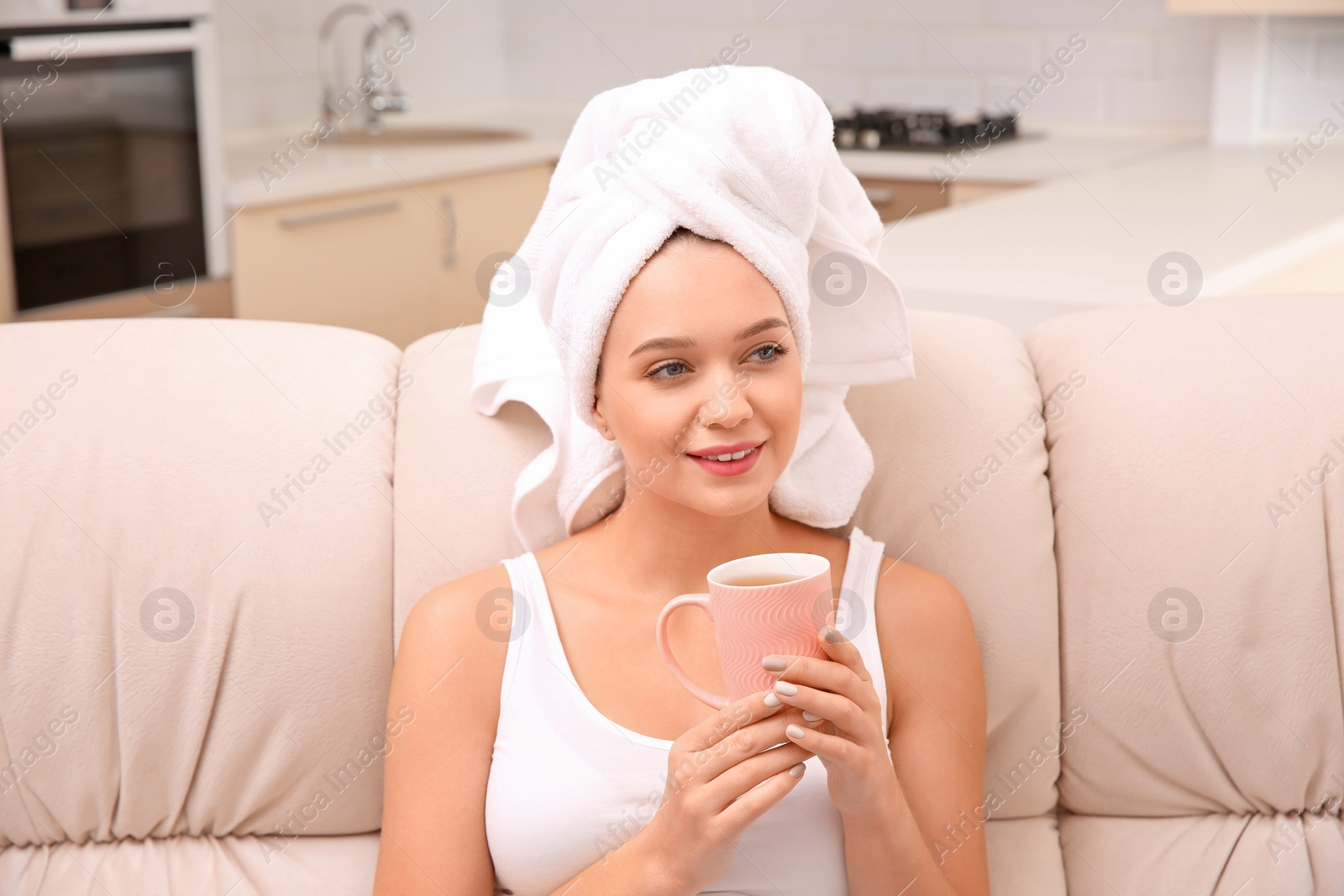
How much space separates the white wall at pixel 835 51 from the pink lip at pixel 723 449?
2.95 metres

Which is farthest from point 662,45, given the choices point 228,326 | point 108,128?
point 228,326

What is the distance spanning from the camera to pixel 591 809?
1.20m

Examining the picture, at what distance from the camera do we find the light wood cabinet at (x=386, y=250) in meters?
A: 3.13

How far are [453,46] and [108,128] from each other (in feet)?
6.25

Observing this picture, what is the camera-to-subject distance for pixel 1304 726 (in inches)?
52.8

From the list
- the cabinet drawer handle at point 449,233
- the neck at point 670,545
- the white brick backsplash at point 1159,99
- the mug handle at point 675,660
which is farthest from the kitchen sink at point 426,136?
the mug handle at point 675,660

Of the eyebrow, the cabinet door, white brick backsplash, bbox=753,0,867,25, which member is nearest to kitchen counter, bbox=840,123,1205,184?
white brick backsplash, bbox=753,0,867,25

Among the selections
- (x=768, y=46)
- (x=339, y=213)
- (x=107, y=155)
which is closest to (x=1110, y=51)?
(x=768, y=46)

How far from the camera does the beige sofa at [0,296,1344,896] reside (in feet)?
4.36

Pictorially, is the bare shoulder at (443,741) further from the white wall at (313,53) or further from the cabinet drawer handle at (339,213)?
the white wall at (313,53)

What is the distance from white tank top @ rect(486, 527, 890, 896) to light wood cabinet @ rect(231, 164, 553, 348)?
2.15m

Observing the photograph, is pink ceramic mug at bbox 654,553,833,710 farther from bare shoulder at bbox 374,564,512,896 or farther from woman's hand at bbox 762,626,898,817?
bare shoulder at bbox 374,564,512,896

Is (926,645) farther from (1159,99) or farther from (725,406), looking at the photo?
(1159,99)

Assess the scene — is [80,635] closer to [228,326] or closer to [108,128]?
[228,326]
